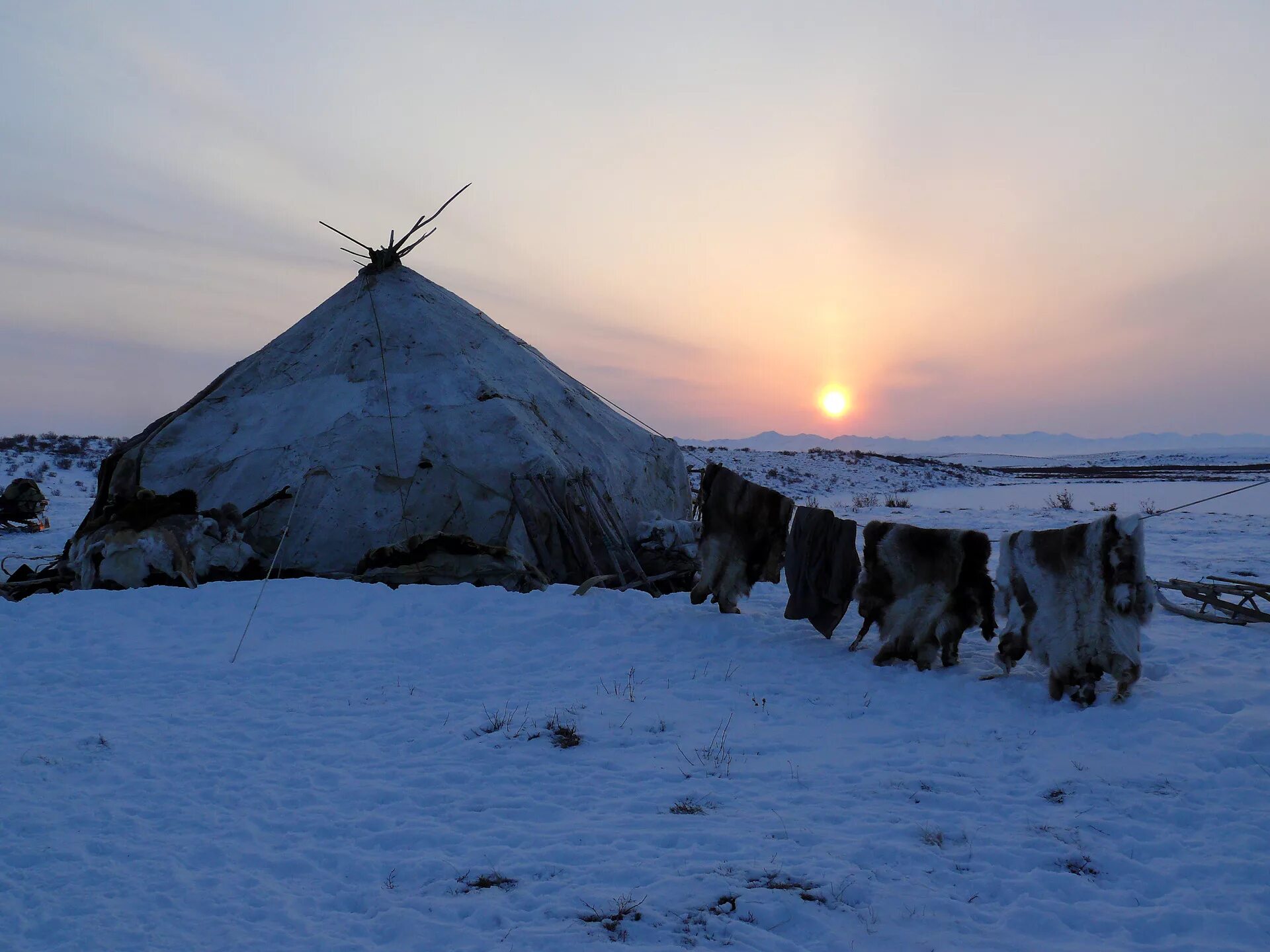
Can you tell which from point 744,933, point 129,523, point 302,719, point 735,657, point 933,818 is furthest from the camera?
point 129,523

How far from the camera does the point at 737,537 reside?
880cm

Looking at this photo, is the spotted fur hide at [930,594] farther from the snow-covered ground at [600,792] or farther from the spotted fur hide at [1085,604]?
the spotted fur hide at [1085,604]

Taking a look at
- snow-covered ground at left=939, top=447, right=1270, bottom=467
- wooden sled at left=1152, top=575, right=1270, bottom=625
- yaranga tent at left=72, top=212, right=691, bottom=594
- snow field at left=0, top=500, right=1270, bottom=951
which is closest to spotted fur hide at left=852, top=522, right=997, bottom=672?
snow field at left=0, top=500, right=1270, bottom=951

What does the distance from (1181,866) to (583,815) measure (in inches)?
115

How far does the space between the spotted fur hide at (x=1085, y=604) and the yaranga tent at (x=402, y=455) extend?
4811 millimetres

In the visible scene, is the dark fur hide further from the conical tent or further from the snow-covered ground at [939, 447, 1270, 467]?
the snow-covered ground at [939, 447, 1270, 467]

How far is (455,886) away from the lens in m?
3.63

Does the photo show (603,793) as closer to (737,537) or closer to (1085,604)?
(1085,604)

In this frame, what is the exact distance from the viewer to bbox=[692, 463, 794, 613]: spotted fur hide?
8.75 metres

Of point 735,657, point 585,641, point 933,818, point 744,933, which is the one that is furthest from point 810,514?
point 744,933

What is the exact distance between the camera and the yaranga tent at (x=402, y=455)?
10414mm

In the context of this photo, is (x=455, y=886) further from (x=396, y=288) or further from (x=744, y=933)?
(x=396, y=288)

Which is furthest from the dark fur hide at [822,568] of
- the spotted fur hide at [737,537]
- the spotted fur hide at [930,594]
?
the spotted fur hide at [930,594]

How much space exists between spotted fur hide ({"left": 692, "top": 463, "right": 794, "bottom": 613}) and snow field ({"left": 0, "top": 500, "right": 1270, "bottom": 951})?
107 cm
